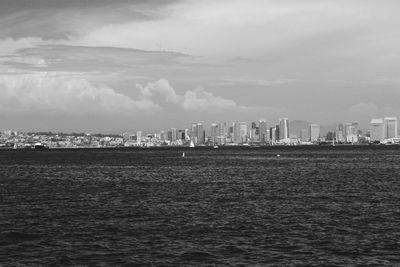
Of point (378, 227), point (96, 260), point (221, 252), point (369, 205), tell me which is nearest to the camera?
point (96, 260)

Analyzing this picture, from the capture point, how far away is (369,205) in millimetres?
60094

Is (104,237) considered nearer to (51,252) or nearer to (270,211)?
(51,252)

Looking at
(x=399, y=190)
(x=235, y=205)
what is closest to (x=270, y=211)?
(x=235, y=205)

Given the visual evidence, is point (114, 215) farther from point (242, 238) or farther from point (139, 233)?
point (242, 238)

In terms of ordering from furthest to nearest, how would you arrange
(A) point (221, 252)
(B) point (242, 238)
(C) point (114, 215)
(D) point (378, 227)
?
(C) point (114, 215) → (D) point (378, 227) → (B) point (242, 238) → (A) point (221, 252)

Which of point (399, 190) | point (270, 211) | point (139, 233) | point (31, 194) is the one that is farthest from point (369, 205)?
point (31, 194)

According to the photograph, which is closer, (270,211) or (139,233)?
(139,233)

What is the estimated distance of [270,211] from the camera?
5569 cm

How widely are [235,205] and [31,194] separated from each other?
29.6m

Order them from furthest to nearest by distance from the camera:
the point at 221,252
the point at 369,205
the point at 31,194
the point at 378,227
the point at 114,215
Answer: the point at 31,194
the point at 369,205
the point at 114,215
the point at 378,227
the point at 221,252

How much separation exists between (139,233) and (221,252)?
356 inches

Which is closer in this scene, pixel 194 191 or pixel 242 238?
pixel 242 238

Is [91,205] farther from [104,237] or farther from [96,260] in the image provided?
[96,260]

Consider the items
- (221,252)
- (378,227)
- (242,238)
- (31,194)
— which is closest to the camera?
(221,252)
